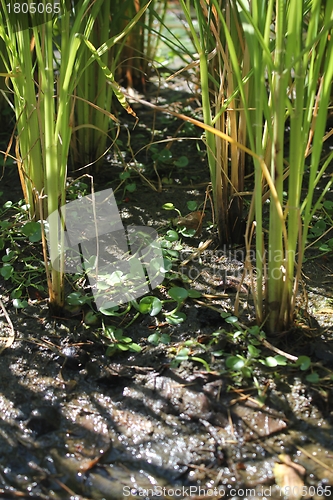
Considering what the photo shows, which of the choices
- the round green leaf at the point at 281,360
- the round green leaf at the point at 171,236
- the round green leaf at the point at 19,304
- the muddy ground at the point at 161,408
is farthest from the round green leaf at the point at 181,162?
the round green leaf at the point at 281,360

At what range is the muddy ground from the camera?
1.08 metres

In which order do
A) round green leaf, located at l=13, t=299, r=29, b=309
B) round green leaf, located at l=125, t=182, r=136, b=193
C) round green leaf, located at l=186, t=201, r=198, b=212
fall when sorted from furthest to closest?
round green leaf, located at l=125, t=182, r=136, b=193 → round green leaf, located at l=186, t=201, r=198, b=212 → round green leaf, located at l=13, t=299, r=29, b=309

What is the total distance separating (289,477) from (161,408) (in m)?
0.29

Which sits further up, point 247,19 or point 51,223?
point 247,19

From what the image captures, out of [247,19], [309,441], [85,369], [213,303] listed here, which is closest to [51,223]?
[85,369]

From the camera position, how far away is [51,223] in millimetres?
1314

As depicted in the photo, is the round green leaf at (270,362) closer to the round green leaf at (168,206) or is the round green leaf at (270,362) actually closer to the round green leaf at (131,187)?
the round green leaf at (168,206)

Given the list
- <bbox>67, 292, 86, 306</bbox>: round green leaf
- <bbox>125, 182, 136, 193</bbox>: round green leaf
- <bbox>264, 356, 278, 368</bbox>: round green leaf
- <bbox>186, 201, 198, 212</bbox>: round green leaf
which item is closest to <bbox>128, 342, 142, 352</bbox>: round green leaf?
<bbox>67, 292, 86, 306</bbox>: round green leaf

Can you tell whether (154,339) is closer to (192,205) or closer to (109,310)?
(109,310)

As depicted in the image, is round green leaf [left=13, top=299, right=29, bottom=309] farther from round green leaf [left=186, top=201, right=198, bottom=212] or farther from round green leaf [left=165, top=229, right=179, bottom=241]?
round green leaf [left=186, top=201, right=198, bottom=212]

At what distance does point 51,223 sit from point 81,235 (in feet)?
1.18

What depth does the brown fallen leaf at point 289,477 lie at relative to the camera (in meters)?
1.05

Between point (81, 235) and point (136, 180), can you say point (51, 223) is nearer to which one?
point (81, 235)

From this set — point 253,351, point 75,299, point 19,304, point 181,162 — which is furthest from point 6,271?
point 181,162
